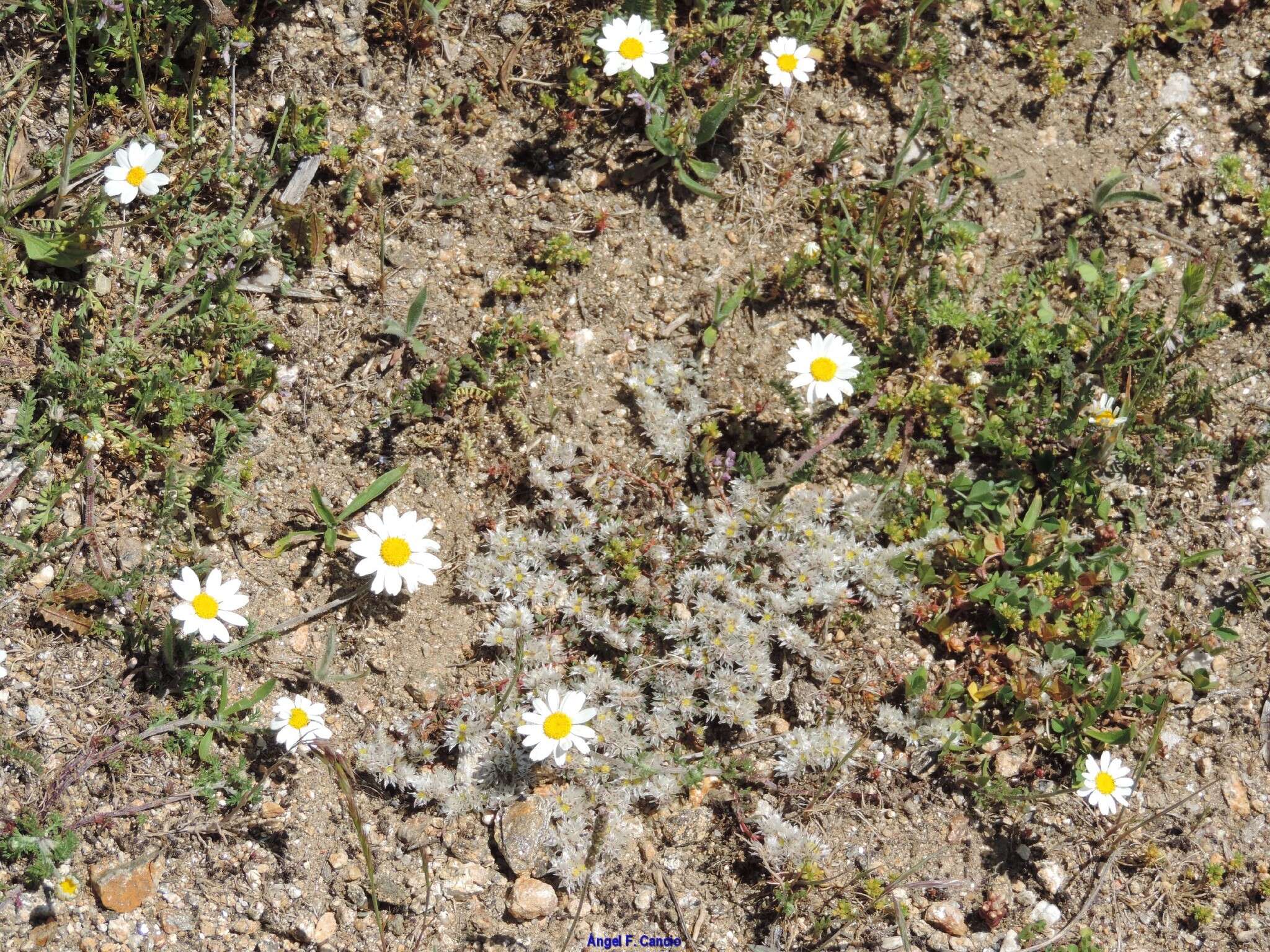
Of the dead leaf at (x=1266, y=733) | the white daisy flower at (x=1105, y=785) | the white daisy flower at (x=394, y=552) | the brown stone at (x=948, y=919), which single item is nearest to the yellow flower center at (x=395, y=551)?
the white daisy flower at (x=394, y=552)

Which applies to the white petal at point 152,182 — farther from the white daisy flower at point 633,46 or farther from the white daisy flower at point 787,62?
the white daisy flower at point 787,62

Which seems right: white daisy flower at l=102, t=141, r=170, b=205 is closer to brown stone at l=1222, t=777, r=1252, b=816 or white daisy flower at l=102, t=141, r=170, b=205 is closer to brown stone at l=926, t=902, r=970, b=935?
brown stone at l=926, t=902, r=970, b=935

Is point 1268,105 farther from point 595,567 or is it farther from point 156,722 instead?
point 156,722

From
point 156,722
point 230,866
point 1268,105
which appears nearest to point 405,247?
point 156,722

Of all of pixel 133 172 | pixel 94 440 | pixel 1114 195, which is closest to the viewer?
pixel 94 440

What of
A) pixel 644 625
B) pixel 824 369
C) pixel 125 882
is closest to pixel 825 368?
pixel 824 369

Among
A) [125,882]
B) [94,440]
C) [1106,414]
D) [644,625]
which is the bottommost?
[125,882]

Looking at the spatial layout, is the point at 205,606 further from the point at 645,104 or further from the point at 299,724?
the point at 645,104

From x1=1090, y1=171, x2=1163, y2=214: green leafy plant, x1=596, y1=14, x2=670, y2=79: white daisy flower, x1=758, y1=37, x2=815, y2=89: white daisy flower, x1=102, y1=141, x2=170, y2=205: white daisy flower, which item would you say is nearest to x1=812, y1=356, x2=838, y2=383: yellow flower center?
x1=758, y1=37, x2=815, y2=89: white daisy flower
